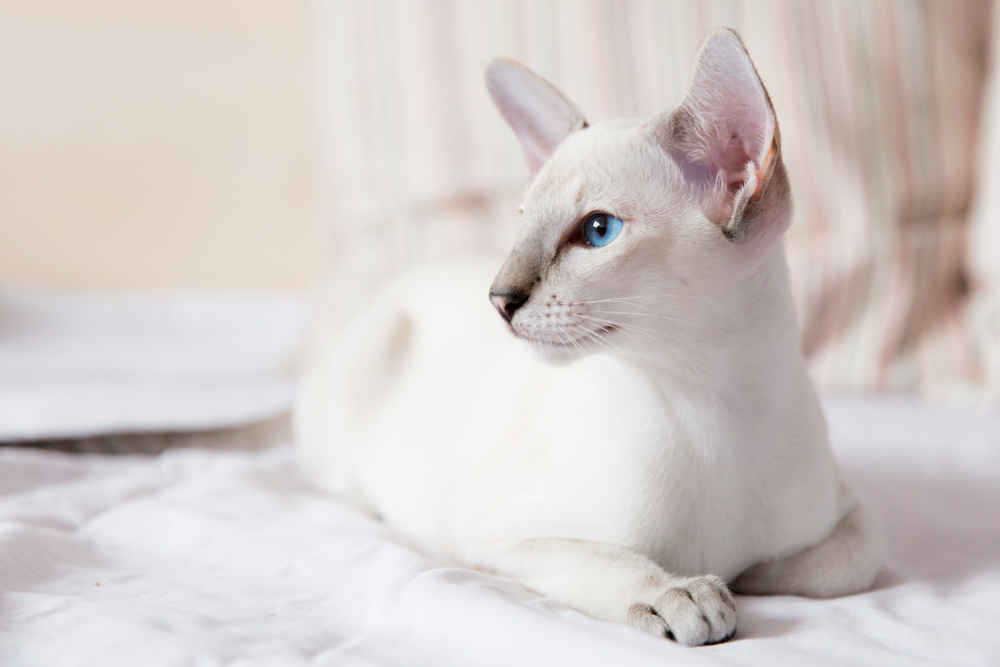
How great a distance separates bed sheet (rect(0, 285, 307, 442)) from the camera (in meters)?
1.85

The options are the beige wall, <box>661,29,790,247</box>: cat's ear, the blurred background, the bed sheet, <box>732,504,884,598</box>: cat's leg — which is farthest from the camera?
the beige wall

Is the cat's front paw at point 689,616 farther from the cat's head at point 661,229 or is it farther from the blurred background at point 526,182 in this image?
the blurred background at point 526,182

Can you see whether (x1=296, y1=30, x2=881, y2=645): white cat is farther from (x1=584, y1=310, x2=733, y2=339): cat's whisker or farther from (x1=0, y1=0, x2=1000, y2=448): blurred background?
(x1=0, y1=0, x2=1000, y2=448): blurred background

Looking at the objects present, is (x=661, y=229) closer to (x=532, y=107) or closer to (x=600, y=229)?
(x=600, y=229)

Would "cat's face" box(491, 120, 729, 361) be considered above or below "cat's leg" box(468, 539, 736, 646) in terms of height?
above

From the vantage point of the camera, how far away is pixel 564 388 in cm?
109

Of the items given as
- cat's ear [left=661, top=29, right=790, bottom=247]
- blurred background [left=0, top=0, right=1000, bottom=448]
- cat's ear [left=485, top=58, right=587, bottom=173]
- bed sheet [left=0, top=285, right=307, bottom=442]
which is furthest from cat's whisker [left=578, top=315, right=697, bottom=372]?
bed sheet [left=0, top=285, right=307, bottom=442]

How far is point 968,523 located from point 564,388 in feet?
2.31

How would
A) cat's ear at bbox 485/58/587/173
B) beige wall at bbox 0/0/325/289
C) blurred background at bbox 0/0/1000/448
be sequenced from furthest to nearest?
beige wall at bbox 0/0/325/289 → blurred background at bbox 0/0/1000/448 → cat's ear at bbox 485/58/587/173

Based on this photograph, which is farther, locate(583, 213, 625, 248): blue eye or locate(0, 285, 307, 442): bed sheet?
locate(0, 285, 307, 442): bed sheet

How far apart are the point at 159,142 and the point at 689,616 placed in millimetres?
3101

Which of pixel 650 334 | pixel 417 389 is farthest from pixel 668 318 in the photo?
pixel 417 389

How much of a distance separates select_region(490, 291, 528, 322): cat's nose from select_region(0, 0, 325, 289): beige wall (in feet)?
8.29

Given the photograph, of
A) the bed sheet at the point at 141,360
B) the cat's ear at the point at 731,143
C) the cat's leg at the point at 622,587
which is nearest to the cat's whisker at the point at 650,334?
the cat's ear at the point at 731,143
